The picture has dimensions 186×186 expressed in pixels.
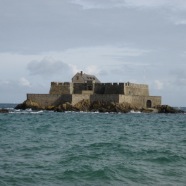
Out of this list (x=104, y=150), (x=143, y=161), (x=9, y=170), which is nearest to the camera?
(x=9, y=170)

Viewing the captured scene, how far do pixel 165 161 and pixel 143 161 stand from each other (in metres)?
0.71

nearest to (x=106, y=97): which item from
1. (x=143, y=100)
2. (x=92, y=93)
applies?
(x=92, y=93)

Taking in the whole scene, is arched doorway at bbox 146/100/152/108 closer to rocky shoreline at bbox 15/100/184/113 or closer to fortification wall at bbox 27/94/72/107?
rocky shoreline at bbox 15/100/184/113

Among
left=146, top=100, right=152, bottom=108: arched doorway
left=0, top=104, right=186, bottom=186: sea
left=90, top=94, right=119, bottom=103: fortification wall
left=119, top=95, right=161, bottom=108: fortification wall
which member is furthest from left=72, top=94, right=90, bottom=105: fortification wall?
left=0, top=104, right=186, bottom=186: sea

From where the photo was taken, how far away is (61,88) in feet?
187

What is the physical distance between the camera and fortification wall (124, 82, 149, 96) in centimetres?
5761

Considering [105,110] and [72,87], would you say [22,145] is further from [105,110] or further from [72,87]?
[72,87]

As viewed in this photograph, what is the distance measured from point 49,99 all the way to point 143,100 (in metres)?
12.3

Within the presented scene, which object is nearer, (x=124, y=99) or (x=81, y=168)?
(x=81, y=168)

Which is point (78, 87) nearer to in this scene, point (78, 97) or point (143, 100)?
point (78, 97)

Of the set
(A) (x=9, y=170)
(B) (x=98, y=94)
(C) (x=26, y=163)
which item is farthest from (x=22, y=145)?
(B) (x=98, y=94)

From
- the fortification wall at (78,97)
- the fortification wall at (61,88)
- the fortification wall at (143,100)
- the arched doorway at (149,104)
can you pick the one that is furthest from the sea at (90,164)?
the arched doorway at (149,104)

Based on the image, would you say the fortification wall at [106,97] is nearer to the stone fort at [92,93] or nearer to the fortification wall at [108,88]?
the stone fort at [92,93]

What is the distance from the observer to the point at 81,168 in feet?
38.7
